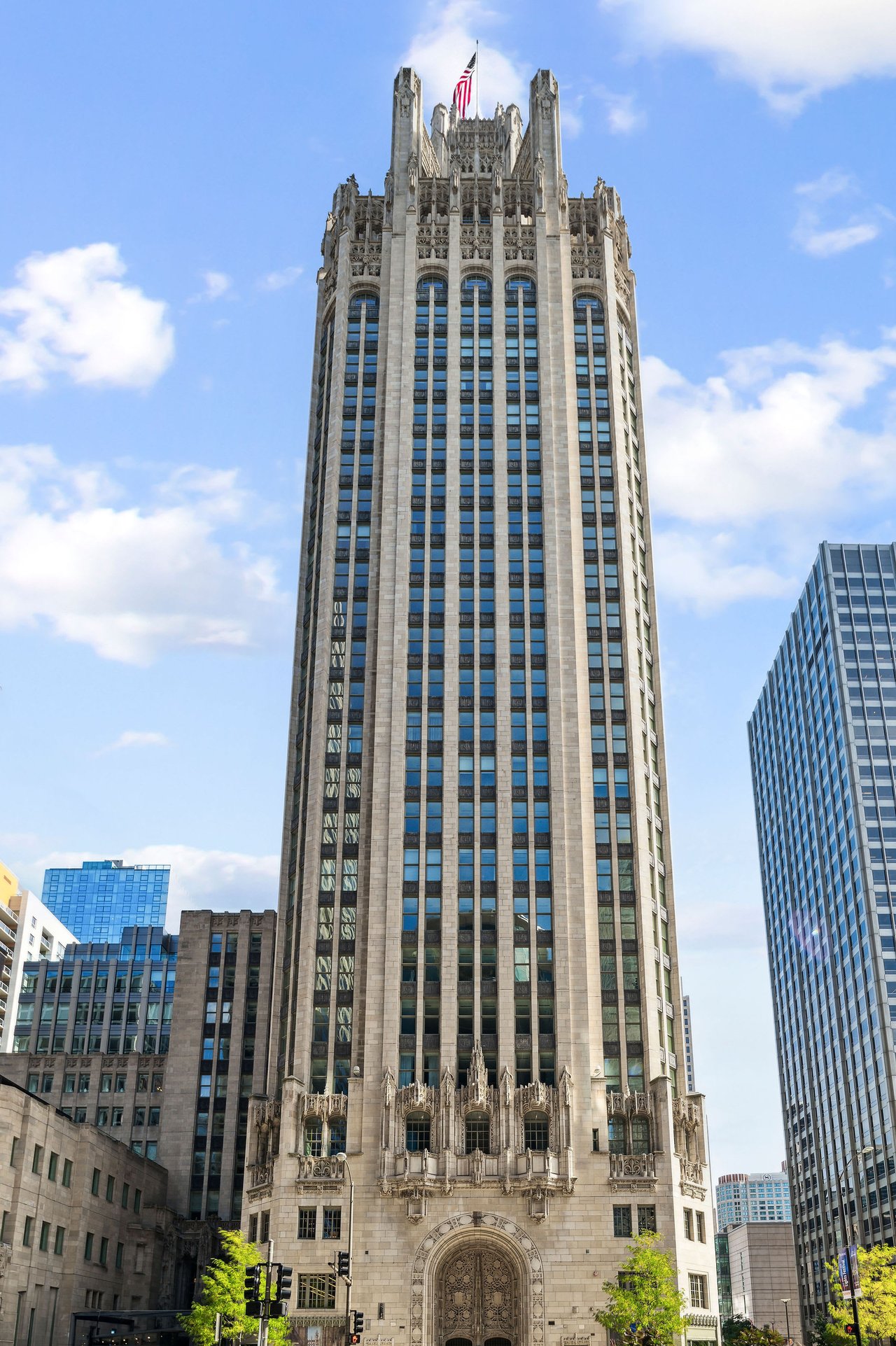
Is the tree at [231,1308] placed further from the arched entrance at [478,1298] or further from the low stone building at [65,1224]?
the arched entrance at [478,1298]

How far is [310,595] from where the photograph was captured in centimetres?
11388

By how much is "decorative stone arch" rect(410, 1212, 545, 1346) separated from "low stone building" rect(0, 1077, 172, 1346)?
22.7m

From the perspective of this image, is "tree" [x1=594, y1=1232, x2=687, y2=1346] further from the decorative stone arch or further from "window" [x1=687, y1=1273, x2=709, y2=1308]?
"window" [x1=687, y1=1273, x2=709, y2=1308]

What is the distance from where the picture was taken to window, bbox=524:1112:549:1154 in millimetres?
87438

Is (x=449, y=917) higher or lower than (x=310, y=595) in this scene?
lower

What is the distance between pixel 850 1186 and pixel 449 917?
309 feet

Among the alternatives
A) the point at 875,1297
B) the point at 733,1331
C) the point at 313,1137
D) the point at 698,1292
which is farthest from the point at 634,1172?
the point at 733,1331

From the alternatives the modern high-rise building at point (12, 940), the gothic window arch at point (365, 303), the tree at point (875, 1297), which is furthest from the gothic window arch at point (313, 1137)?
the modern high-rise building at point (12, 940)

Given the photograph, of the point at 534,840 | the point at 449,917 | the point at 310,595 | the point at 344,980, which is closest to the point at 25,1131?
the point at 344,980

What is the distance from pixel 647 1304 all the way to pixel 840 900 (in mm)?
101461

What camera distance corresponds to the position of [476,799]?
98.8 m

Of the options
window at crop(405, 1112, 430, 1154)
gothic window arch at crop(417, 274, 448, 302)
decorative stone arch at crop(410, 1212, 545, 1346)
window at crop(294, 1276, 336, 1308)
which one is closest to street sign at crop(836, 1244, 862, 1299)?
decorative stone arch at crop(410, 1212, 545, 1346)

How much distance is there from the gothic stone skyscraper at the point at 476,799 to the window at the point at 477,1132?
202mm

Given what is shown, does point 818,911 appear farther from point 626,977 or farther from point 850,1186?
point 626,977
